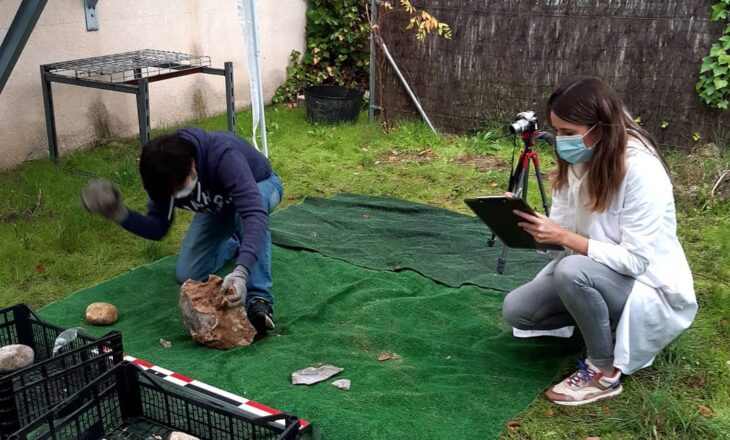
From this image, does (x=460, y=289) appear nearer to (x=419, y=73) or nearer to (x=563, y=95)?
(x=563, y=95)

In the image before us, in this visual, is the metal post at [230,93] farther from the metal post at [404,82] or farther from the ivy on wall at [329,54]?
the ivy on wall at [329,54]

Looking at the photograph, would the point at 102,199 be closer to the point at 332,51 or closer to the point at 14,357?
the point at 14,357

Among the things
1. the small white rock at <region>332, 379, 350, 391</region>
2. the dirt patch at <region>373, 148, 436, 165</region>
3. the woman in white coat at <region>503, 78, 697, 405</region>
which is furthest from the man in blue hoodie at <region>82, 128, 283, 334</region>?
the dirt patch at <region>373, 148, 436, 165</region>

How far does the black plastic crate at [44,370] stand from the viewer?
2121mm

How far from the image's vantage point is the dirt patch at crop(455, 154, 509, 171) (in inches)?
238

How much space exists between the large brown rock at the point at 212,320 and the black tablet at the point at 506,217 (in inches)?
45.4

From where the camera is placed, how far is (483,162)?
246 inches

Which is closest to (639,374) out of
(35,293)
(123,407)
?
(123,407)

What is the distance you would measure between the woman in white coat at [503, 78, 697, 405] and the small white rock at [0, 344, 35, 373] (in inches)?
74.2

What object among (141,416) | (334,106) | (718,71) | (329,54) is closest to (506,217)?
(141,416)

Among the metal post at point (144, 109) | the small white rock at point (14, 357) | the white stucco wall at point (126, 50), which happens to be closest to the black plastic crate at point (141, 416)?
the small white rock at point (14, 357)

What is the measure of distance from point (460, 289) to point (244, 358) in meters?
1.28

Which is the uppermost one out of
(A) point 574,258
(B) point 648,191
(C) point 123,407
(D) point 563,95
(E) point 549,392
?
(D) point 563,95

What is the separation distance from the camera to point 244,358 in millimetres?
3006
